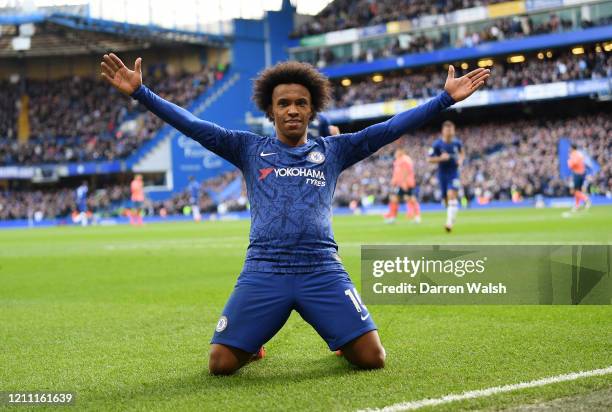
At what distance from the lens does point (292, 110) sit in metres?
5.04

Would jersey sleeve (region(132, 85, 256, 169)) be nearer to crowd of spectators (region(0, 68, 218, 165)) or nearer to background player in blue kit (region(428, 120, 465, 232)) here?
background player in blue kit (region(428, 120, 465, 232))

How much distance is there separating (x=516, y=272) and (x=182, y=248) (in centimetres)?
1185

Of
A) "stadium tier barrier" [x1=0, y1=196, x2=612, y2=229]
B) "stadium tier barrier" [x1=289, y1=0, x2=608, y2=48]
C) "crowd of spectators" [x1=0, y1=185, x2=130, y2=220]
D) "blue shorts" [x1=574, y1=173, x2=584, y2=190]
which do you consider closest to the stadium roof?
"stadium tier barrier" [x1=289, y1=0, x2=608, y2=48]

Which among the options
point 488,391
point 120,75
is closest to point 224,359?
point 488,391

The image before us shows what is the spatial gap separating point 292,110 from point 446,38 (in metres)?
47.7

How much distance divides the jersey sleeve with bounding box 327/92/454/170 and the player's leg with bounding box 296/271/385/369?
2.77 feet

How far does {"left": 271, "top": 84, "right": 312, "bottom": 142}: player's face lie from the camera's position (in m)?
5.04

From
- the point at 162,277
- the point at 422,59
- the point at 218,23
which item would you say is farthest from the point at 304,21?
the point at 162,277

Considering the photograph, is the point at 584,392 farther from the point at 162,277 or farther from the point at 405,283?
the point at 162,277

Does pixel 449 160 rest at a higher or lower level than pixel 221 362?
higher

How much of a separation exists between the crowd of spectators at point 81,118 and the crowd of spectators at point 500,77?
11097 mm

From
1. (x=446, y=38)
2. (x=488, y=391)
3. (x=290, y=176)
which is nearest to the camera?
(x=488, y=391)

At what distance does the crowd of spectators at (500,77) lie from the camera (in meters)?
43.8

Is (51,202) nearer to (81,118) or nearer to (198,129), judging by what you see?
(81,118)
